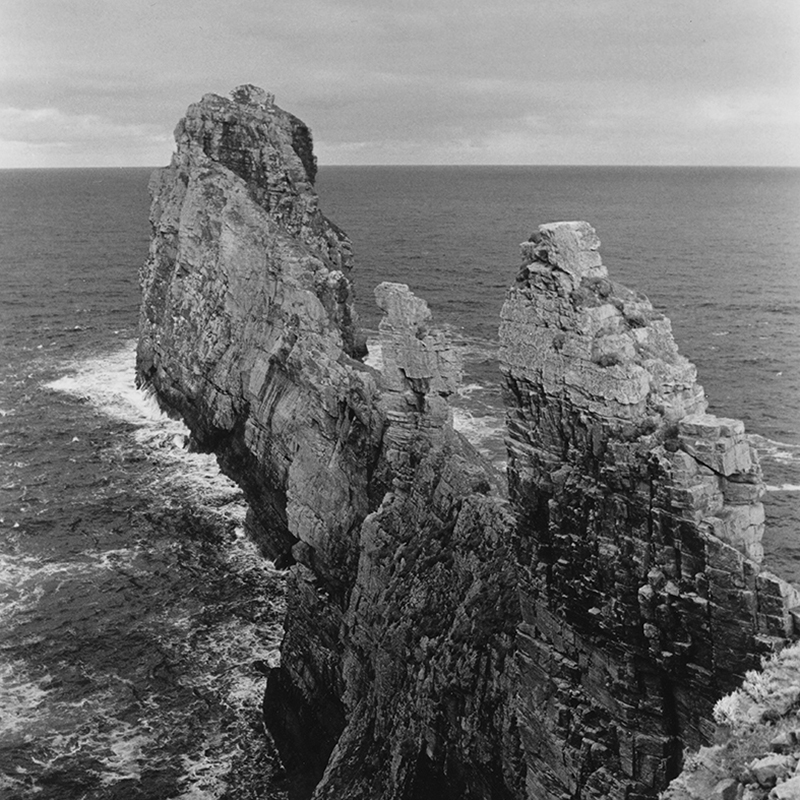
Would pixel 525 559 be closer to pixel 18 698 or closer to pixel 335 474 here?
pixel 335 474

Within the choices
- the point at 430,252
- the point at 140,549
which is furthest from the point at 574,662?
the point at 430,252

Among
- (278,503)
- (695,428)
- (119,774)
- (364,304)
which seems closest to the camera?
(695,428)

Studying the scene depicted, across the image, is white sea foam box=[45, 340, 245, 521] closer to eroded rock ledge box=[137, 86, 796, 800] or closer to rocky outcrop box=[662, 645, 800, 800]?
eroded rock ledge box=[137, 86, 796, 800]

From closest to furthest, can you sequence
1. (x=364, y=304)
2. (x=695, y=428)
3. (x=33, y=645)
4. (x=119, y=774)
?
(x=695, y=428) < (x=119, y=774) < (x=33, y=645) < (x=364, y=304)

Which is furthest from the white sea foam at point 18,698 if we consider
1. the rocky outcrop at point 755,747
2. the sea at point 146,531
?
the rocky outcrop at point 755,747

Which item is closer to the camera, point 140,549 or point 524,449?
point 524,449

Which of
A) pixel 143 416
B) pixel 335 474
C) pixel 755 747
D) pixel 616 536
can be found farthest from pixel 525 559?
pixel 143 416

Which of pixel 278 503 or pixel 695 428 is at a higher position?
pixel 695 428

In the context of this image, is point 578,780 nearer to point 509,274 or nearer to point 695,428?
point 695,428
